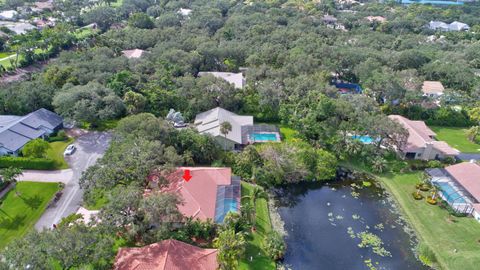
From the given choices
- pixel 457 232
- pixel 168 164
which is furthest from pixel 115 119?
pixel 457 232

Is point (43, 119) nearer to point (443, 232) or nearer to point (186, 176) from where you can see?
point (186, 176)

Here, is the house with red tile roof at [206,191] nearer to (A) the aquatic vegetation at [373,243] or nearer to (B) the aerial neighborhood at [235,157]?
(B) the aerial neighborhood at [235,157]

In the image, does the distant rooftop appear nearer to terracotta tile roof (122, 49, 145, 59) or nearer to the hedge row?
terracotta tile roof (122, 49, 145, 59)

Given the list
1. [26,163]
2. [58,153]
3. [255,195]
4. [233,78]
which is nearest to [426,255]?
[255,195]

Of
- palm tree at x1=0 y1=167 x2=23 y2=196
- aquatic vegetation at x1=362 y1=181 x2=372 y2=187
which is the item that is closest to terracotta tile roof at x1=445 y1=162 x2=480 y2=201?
aquatic vegetation at x1=362 y1=181 x2=372 y2=187

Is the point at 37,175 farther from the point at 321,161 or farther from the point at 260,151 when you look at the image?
the point at 321,161

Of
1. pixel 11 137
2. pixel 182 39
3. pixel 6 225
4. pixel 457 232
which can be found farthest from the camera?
pixel 182 39

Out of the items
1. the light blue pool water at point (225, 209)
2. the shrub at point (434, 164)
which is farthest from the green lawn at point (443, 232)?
the light blue pool water at point (225, 209)
